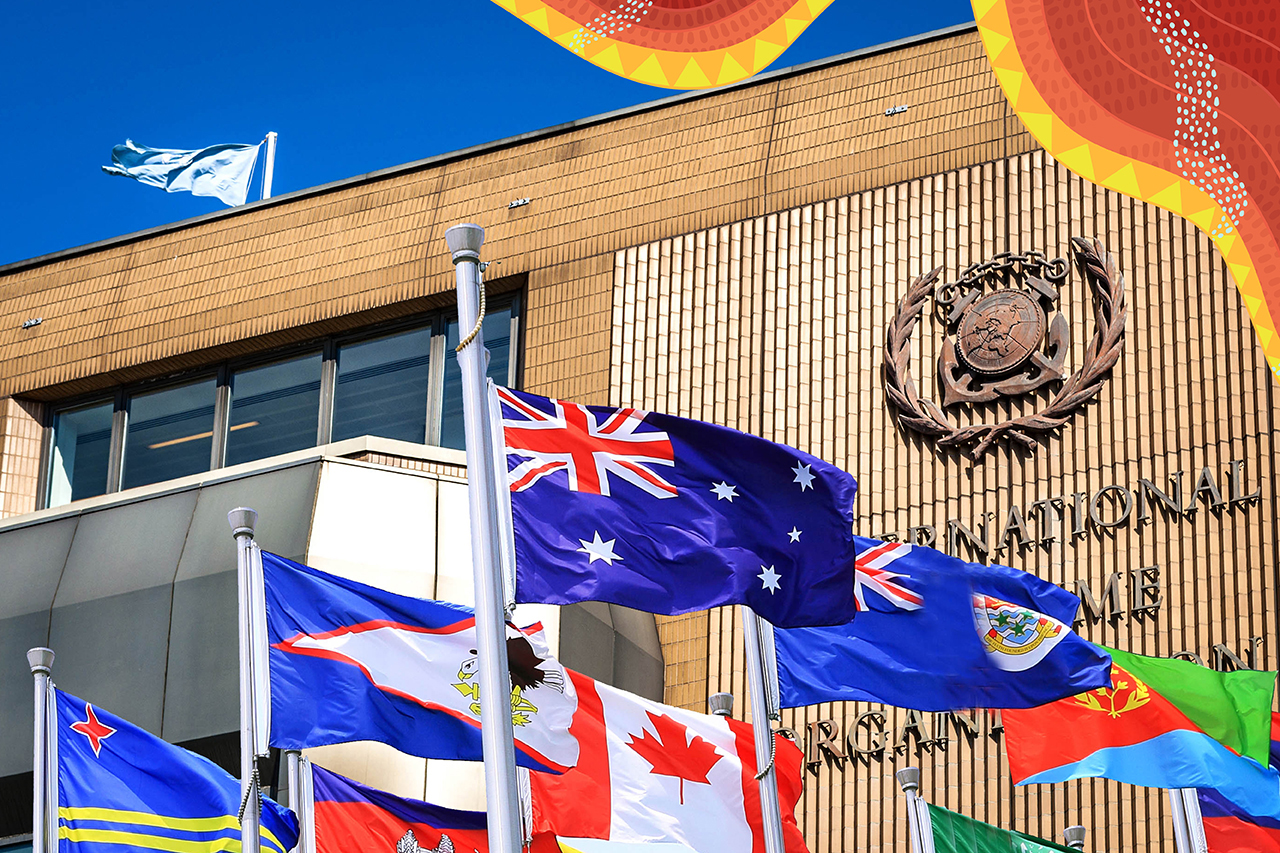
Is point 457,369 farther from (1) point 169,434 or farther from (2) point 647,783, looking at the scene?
(2) point 647,783

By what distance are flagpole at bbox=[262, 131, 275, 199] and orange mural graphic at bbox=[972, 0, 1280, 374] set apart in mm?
22460

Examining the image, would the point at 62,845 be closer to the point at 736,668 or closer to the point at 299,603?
the point at 299,603

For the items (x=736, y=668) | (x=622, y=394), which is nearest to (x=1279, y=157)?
(x=736, y=668)

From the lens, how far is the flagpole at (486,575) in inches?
267

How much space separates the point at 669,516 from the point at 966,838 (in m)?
6.32

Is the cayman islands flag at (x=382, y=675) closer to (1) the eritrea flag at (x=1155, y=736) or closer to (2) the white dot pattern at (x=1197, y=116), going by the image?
(1) the eritrea flag at (x=1155, y=736)

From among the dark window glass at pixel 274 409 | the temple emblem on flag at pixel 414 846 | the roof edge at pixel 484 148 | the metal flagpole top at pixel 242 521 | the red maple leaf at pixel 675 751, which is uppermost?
the roof edge at pixel 484 148

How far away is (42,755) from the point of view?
11.5 metres

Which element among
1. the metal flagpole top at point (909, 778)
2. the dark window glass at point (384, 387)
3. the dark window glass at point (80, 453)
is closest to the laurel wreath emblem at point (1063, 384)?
the metal flagpole top at point (909, 778)

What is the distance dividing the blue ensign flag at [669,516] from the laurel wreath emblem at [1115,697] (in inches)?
161

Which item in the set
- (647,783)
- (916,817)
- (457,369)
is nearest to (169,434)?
(457,369)

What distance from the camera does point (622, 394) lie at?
19.2 metres

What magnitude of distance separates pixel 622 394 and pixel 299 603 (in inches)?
364

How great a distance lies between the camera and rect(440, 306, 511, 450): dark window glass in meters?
19.8
